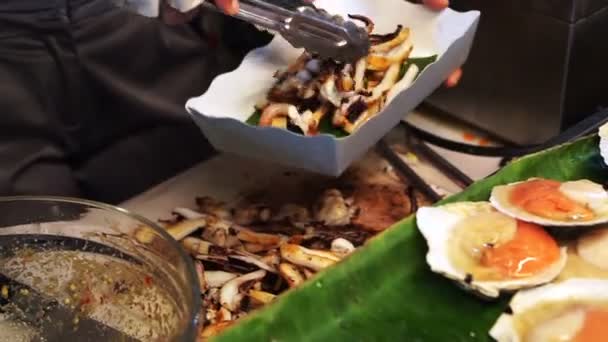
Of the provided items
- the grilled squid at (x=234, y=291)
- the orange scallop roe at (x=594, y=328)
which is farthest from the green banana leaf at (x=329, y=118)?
the orange scallop roe at (x=594, y=328)

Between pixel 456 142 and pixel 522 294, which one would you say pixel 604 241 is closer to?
pixel 522 294

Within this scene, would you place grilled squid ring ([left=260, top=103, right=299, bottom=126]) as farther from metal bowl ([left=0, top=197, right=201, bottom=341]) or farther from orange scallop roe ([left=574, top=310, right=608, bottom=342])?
orange scallop roe ([left=574, top=310, right=608, bottom=342])

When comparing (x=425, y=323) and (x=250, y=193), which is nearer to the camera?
(x=425, y=323)

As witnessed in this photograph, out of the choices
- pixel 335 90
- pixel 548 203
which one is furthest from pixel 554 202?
pixel 335 90

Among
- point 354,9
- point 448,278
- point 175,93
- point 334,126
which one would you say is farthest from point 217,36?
point 448,278

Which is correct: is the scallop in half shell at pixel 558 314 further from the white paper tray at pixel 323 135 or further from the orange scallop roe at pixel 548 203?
the white paper tray at pixel 323 135

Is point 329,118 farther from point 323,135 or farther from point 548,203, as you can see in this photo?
point 548,203
